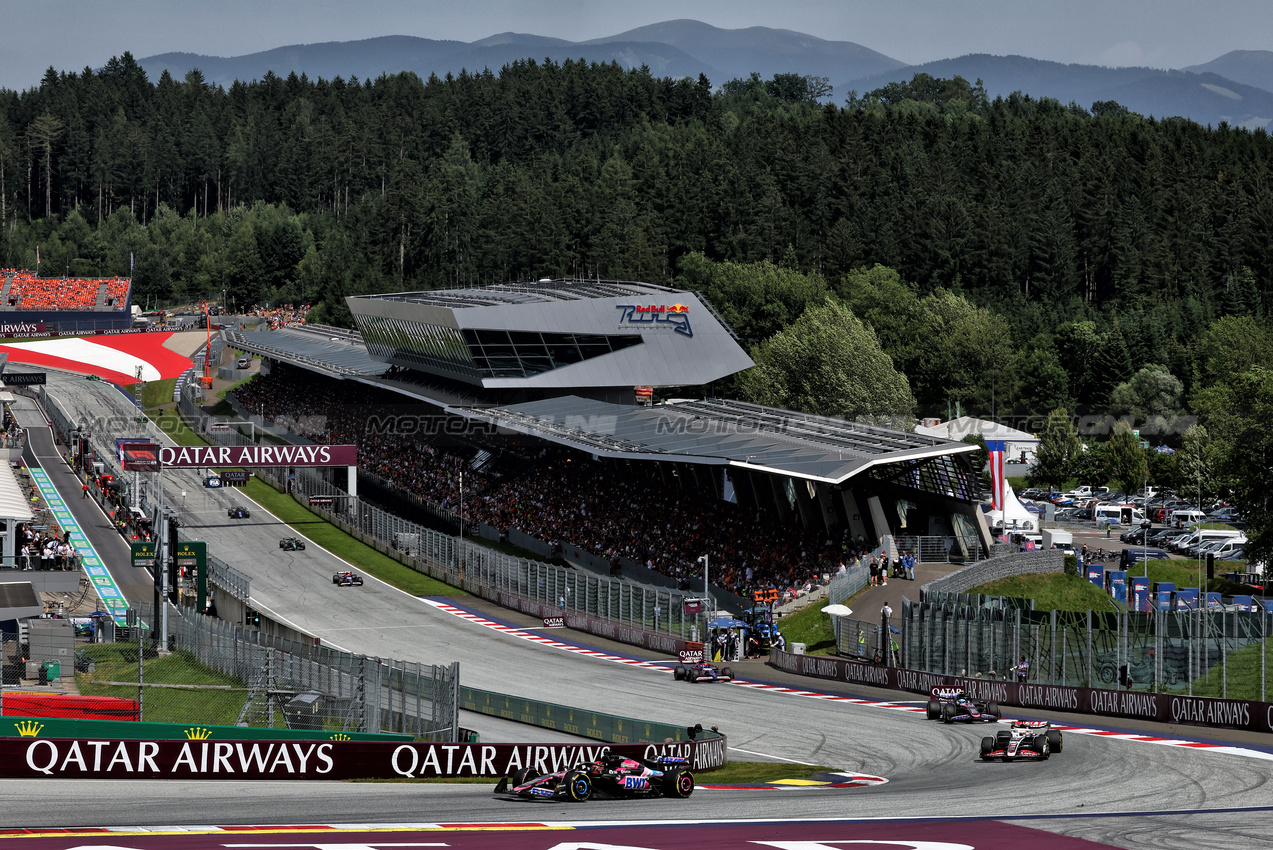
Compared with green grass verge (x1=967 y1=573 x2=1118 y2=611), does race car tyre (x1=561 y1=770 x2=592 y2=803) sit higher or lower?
higher

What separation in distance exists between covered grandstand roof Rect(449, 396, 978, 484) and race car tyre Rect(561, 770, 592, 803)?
2752 cm

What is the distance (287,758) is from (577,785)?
6.04m

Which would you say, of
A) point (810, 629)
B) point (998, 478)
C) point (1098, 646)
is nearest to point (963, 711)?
point (1098, 646)

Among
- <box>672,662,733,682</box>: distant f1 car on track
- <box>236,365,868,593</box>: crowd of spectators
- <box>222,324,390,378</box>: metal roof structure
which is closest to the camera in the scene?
<box>672,662,733,682</box>: distant f1 car on track

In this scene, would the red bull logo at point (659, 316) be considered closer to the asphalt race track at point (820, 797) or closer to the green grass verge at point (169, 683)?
the asphalt race track at point (820, 797)

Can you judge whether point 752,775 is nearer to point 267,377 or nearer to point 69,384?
point 267,377

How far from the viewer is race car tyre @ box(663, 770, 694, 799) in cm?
2539

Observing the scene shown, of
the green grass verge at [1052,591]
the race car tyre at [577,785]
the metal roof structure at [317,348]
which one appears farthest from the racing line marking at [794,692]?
the metal roof structure at [317,348]

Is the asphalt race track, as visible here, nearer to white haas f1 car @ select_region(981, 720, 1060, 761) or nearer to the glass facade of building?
white haas f1 car @ select_region(981, 720, 1060, 761)

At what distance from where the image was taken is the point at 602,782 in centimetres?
2491

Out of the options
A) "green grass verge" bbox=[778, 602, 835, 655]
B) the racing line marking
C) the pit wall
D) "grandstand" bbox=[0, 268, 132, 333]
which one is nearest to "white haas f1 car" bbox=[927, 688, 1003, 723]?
the racing line marking

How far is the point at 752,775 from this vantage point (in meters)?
30.0

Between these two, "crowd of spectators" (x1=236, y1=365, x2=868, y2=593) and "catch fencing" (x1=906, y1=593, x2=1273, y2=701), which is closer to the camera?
"catch fencing" (x1=906, y1=593, x2=1273, y2=701)

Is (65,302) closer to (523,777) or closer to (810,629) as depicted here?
(810,629)
